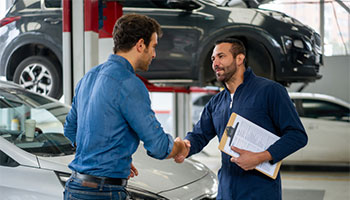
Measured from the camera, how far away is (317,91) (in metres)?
9.91

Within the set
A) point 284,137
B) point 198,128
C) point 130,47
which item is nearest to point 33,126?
point 198,128

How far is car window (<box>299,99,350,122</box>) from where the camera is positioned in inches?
261

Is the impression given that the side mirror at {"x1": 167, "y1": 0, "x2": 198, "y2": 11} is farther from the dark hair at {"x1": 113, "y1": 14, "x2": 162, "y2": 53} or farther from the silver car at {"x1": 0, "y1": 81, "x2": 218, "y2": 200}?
Result: the dark hair at {"x1": 113, "y1": 14, "x2": 162, "y2": 53}

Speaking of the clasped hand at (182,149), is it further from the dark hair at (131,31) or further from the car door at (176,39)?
the car door at (176,39)

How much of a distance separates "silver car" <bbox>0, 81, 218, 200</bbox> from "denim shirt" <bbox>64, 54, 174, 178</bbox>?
0.69 metres

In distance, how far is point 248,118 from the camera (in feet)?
6.97

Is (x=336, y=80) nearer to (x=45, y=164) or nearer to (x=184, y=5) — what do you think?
(x=184, y=5)

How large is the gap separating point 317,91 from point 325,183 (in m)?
4.33

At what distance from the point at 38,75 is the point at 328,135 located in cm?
471

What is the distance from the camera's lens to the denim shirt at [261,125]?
2016 millimetres

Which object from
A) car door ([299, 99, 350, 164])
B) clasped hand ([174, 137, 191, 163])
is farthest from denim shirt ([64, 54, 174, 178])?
car door ([299, 99, 350, 164])

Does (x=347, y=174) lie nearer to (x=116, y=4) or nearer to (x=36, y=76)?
(x=116, y=4)

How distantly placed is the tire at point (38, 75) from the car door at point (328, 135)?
13.9ft

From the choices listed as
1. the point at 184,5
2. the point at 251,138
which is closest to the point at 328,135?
the point at 184,5
